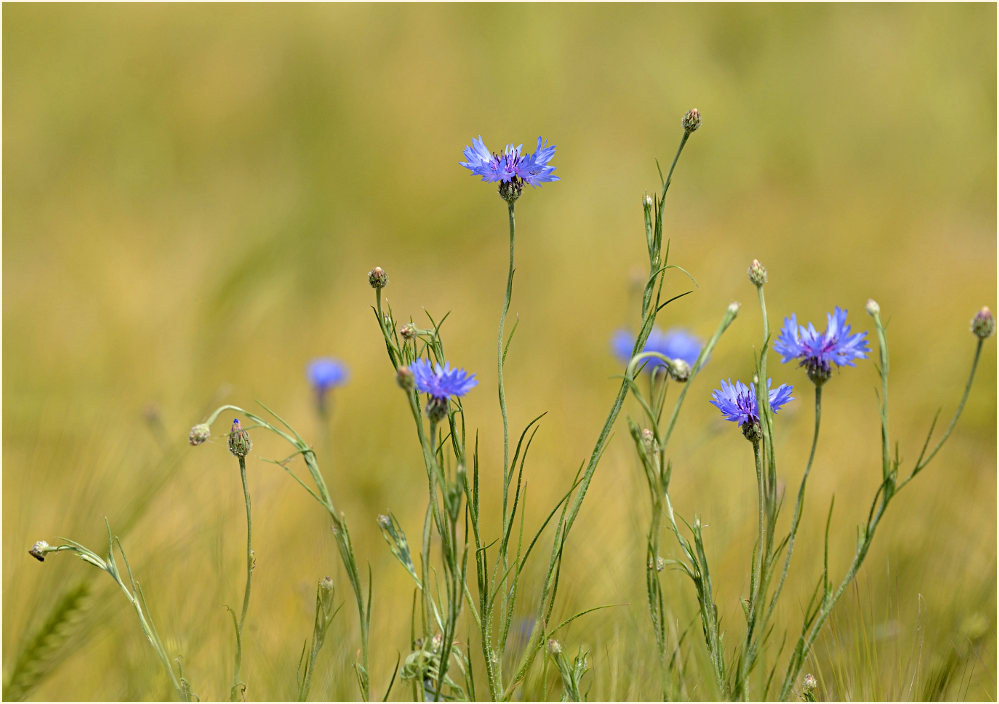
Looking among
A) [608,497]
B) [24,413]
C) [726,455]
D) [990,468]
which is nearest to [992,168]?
[990,468]

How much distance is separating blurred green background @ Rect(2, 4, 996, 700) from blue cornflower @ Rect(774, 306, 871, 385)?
22 centimetres

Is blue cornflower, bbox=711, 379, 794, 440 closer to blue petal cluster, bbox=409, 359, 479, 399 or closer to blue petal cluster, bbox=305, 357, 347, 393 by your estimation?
blue petal cluster, bbox=409, 359, 479, 399

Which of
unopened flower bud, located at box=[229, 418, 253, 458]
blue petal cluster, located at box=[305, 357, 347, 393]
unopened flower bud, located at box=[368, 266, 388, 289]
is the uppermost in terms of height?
blue petal cluster, located at box=[305, 357, 347, 393]

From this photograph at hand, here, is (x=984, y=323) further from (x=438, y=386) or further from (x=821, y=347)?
(x=438, y=386)

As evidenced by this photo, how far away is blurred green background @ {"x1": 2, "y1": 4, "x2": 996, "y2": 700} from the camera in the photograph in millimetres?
861

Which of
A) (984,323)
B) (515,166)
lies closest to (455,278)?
(515,166)

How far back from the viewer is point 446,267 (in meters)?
1.78

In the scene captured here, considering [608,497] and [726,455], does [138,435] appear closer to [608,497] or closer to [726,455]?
[608,497]

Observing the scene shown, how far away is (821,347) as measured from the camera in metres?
0.44

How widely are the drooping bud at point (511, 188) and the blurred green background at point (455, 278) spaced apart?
33 centimetres

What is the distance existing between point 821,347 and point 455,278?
1.33 metres

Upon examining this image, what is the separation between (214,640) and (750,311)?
3.54ft

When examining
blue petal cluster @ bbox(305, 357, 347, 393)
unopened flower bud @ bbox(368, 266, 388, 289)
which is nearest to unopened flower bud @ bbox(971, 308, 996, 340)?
unopened flower bud @ bbox(368, 266, 388, 289)

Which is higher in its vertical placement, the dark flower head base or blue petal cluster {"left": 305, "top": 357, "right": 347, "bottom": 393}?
blue petal cluster {"left": 305, "top": 357, "right": 347, "bottom": 393}
